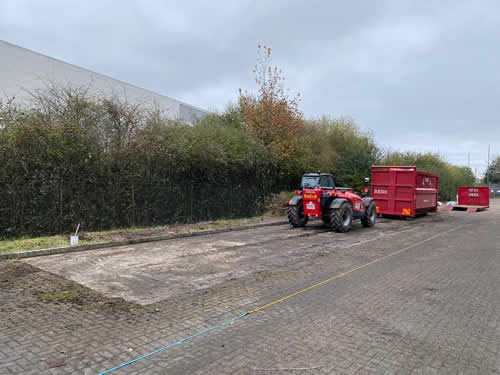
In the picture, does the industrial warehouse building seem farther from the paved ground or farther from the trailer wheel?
the paved ground

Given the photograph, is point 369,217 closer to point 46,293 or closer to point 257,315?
point 257,315

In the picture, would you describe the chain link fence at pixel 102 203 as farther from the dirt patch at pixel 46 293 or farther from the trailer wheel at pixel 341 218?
the trailer wheel at pixel 341 218

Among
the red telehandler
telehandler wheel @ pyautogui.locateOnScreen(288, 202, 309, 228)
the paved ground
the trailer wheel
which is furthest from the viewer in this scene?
telehandler wheel @ pyautogui.locateOnScreen(288, 202, 309, 228)

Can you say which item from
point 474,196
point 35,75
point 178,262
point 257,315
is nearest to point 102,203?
point 178,262

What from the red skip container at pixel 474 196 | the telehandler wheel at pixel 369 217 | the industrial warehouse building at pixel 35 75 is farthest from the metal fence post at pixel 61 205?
the red skip container at pixel 474 196

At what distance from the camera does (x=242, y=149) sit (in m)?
16.6

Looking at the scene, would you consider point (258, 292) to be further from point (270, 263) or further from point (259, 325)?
point (270, 263)

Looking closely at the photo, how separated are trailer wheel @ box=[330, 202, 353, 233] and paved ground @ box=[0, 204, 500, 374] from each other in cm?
431

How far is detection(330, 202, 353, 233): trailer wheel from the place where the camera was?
12.9m

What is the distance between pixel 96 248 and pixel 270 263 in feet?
16.0

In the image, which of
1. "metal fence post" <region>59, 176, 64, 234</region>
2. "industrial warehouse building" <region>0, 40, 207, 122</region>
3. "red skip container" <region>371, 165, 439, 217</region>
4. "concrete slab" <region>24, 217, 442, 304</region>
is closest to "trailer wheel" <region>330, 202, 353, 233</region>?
"concrete slab" <region>24, 217, 442, 304</region>

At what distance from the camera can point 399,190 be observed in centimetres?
1848

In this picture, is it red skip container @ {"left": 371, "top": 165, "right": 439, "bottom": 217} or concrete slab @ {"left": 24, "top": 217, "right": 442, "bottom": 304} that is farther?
red skip container @ {"left": 371, "top": 165, "right": 439, "bottom": 217}

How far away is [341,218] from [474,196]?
19.4m
